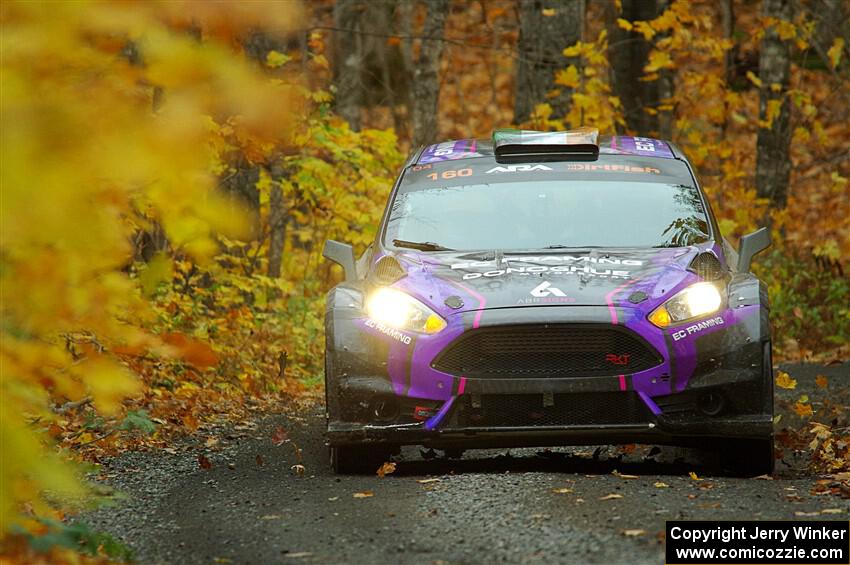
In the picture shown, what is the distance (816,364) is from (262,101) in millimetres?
11365

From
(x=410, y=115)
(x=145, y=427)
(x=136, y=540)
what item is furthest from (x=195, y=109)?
(x=410, y=115)

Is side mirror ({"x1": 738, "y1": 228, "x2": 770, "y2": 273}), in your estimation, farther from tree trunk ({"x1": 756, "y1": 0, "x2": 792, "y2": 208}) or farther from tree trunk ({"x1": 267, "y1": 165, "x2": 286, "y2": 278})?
tree trunk ({"x1": 756, "y1": 0, "x2": 792, "y2": 208})

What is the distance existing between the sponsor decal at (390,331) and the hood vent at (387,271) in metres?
0.37

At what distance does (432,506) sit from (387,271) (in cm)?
202

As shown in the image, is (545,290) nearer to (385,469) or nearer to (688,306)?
(688,306)

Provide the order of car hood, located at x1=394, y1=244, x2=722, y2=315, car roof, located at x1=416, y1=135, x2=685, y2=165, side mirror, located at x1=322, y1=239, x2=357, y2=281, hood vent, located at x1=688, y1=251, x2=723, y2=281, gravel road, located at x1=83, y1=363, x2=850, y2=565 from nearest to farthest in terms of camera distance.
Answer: gravel road, located at x1=83, y1=363, x2=850, y2=565 → car hood, located at x1=394, y1=244, x2=722, y2=315 → hood vent, located at x1=688, y1=251, x2=723, y2=281 → side mirror, located at x1=322, y1=239, x2=357, y2=281 → car roof, located at x1=416, y1=135, x2=685, y2=165

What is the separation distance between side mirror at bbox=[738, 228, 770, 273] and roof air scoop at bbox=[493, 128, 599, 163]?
1286 millimetres

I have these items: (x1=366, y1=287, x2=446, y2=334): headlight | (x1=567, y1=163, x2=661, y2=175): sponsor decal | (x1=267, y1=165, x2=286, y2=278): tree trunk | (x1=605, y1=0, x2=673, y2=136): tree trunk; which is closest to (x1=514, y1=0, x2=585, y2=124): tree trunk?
(x1=267, y1=165, x2=286, y2=278): tree trunk

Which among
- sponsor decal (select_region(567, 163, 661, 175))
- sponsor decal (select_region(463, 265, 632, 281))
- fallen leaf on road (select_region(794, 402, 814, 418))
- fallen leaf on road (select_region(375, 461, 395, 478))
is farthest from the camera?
fallen leaf on road (select_region(794, 402, 814, 418))

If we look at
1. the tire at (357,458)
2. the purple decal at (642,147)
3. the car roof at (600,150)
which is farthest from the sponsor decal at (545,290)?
the purple decal at (642,147)

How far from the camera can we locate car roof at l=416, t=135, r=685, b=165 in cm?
909

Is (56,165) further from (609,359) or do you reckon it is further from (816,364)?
(816,364)

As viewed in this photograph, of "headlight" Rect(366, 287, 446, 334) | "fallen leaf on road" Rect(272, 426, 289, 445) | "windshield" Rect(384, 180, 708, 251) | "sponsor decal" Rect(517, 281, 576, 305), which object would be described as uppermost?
"windshield" Rect(384, 180, 708, 251)

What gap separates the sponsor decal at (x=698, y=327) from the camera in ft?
22.6
